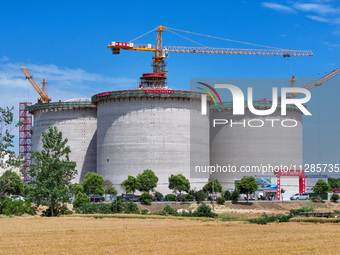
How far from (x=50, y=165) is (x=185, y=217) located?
1767cm

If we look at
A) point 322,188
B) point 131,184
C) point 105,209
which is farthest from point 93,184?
point 322,188

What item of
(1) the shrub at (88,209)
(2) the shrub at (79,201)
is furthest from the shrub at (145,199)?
(1) the shrub at (88,209)

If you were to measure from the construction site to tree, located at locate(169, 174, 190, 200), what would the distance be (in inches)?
282

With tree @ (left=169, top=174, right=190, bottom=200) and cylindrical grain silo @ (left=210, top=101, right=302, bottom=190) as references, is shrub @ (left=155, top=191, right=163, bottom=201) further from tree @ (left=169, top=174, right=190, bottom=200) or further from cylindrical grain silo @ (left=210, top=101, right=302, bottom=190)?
cylindrical grain silo @ (left=210, top=101, right=302, bottom=190)

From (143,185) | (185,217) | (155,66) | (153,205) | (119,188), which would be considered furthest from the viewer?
(155,66)

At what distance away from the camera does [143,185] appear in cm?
11600

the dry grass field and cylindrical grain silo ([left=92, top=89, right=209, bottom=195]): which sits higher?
cylindrical grain silo ([left=92, top=89, right=209, bottom=195])

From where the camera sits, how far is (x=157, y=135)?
4963 inches

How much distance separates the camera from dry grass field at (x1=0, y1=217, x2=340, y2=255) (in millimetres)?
34469

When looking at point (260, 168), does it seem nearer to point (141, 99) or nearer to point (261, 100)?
point (261, 100)

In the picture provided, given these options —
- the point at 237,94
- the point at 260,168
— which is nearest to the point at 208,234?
the point at 237,94

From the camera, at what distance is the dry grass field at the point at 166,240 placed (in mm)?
34469

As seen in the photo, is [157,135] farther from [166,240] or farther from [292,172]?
[166,240]

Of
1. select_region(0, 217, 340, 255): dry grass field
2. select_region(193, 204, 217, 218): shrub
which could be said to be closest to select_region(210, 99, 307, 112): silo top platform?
select_region(193, 204, 217, 218): shrub
